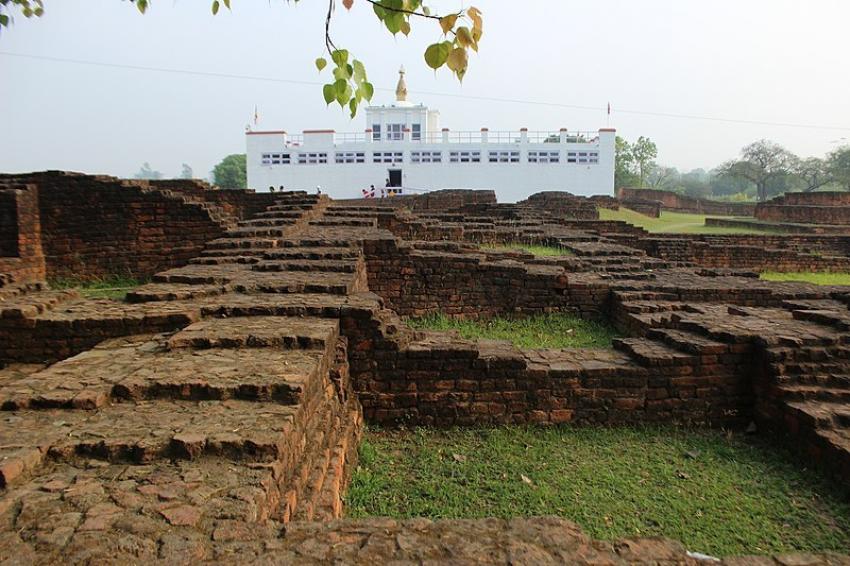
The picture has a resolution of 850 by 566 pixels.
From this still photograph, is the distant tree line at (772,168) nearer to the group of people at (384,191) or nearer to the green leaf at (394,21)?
the group of people at (384,191)

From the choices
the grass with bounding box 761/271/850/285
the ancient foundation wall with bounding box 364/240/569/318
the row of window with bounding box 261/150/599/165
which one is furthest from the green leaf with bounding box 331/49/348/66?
the row of window with bounding box 261/150/599/165

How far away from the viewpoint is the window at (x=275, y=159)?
3688 cm

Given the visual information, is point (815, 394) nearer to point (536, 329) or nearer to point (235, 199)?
point (536, 329)

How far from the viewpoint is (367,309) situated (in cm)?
429

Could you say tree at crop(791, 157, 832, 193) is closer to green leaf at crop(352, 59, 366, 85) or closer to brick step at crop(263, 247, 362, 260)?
brick step at crop(263, 247, 362, 260)

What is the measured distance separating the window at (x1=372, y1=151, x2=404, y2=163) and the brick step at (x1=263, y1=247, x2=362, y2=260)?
101 ft

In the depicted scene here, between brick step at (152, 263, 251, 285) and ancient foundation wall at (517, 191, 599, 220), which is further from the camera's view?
ancient foundation wall at (517, 191, 599, 220)

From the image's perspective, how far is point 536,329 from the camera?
22.4 ft

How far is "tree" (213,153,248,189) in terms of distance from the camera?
61.1 meters

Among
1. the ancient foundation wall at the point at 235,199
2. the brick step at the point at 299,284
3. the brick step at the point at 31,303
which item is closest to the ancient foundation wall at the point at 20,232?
the brick step at the point at 31,303

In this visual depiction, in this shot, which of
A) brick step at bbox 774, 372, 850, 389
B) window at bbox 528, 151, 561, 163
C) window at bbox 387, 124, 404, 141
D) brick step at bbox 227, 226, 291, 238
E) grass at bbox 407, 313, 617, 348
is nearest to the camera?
brick step at bbox 774, 372, 850, 389

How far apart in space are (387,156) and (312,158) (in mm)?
4625

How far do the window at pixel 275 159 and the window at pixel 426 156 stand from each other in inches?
306

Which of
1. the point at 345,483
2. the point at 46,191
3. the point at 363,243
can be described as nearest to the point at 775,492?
the point at 345,483
